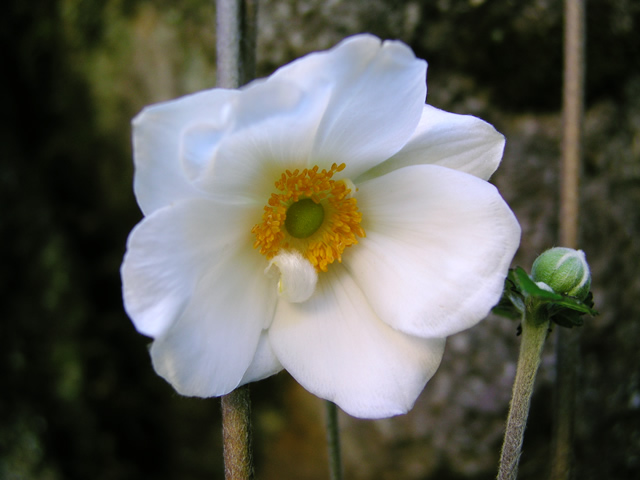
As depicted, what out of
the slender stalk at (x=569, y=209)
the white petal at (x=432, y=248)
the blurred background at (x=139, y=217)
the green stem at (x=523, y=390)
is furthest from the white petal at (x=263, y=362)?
the blurred background at (x=139, y=217)

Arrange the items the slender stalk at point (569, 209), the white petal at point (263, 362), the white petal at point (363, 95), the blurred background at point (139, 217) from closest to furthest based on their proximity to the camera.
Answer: the white petal at point (363, 95) → the white petal at point (263, 362) → the slender stalk at point (569, 209) → the blurred background at point (139, 217)

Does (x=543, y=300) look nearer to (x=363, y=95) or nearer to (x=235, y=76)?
(x=363, y=95)

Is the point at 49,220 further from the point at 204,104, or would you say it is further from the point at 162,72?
the point at 204,104

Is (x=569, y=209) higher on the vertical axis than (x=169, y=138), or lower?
lower

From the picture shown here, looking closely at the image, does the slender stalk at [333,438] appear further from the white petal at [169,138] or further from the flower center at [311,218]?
the white petal at [169,138]

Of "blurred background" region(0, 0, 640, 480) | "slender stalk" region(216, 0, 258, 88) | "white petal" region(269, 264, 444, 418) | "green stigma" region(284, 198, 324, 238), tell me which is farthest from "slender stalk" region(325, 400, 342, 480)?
"blurred background" region(0, 0, 640, 480)

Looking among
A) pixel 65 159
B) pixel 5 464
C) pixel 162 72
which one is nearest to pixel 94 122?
pixel 65 159

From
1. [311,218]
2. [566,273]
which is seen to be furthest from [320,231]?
[566,273]
